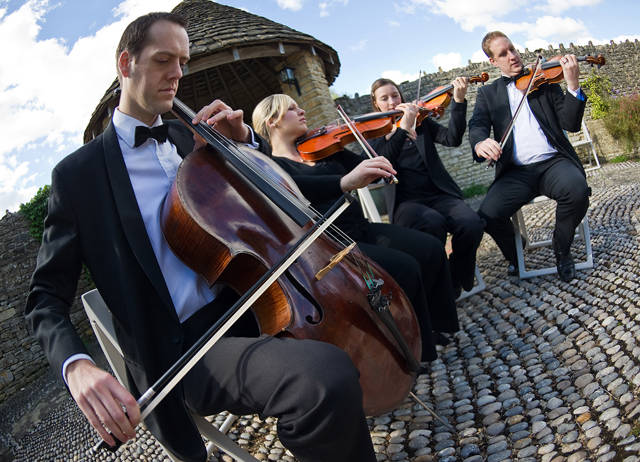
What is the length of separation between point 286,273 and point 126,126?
87 centimetres

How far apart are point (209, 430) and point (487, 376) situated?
1.30 m

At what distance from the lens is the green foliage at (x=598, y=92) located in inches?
555

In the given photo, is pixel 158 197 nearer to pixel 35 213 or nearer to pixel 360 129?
pixel 360 129

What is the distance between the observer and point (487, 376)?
208 centimetres

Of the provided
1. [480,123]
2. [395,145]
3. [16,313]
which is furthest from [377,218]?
[16,313]

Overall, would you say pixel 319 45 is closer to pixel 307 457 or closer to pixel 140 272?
pixel 140 272

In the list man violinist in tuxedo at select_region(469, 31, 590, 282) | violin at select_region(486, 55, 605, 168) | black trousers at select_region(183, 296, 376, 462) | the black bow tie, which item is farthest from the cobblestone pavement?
the black bow tie

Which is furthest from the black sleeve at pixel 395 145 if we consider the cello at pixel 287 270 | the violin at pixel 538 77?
the cello at pixel 287 270

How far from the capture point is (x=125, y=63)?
1573 mm

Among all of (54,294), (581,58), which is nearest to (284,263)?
(54,294)

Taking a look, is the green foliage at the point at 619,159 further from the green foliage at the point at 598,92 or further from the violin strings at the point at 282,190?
the violin strings at the point at 282,190

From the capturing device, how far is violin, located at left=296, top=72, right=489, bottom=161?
10.2 feet

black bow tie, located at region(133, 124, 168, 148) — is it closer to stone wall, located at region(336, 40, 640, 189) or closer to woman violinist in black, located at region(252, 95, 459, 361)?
woman violinist in black, located at region(252, 95, 459, 361)

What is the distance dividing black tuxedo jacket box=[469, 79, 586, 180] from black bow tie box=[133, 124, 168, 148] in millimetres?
2309
